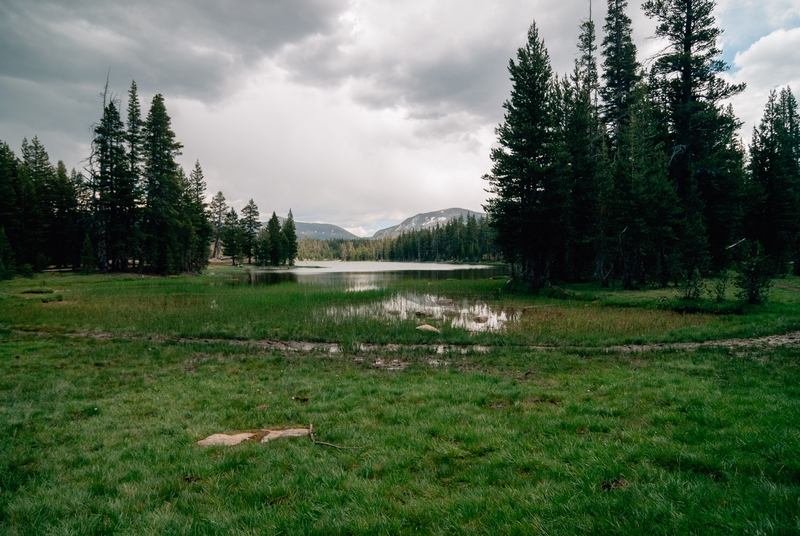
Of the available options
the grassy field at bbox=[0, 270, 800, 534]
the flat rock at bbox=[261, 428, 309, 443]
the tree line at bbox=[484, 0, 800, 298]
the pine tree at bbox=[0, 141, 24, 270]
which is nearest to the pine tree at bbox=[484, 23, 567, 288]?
the tree line at bbox=[484, 0, 800, 298]

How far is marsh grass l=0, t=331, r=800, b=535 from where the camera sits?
3.52 m

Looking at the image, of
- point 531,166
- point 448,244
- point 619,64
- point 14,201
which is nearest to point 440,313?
point 531,166

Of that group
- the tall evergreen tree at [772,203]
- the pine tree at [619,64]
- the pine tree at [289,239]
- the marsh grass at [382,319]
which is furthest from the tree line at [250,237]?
the tall evergreen tree at [772,203]

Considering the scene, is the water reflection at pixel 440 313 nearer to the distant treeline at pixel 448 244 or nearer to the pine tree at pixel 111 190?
the pine tree at pixel 111 190

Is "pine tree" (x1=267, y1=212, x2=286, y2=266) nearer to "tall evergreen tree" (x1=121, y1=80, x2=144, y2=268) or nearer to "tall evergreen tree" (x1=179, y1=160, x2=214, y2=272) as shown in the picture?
"tall evergreen tree" (x1=179, y1=160, x2=214, y2=272)

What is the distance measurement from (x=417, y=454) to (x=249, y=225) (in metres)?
101

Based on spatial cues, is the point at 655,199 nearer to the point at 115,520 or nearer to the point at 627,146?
the point at 627,146

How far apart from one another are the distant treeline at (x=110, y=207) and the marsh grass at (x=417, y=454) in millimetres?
46744

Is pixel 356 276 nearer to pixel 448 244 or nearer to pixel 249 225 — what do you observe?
pixel 249 225

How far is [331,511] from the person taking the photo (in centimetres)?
374

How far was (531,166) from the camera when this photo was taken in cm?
2988

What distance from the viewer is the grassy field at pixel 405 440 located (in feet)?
11.7

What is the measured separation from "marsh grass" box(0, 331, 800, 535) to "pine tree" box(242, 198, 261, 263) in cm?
9127

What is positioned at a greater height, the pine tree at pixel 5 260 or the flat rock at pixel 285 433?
the pine tree at pixel 5 260
